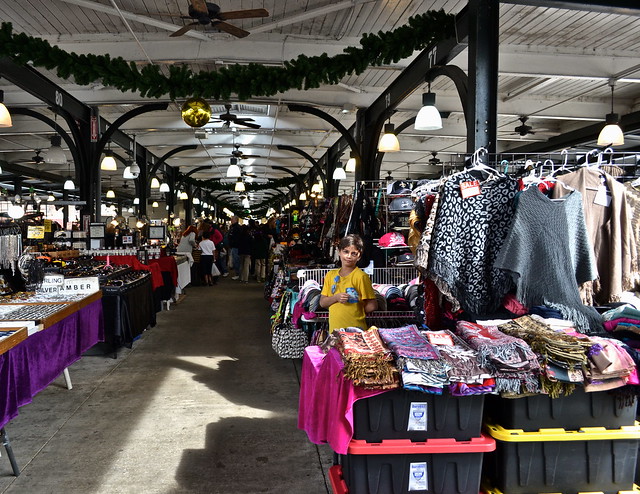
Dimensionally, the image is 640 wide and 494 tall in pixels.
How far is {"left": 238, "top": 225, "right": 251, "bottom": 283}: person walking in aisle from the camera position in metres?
14.1

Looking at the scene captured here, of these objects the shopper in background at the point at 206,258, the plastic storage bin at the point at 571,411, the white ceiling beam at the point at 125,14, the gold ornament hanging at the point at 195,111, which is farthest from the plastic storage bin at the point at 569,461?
the shopper in background at the point at 206,258

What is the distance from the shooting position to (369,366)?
7.18 feet

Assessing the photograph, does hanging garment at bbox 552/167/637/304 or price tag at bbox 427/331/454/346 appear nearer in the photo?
price tag at bbox 427/331/454/346

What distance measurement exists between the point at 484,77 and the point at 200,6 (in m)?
2.61

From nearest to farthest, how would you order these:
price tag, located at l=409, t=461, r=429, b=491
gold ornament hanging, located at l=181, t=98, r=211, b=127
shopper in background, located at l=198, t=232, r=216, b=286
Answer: price tag, located at l=409, t=461, r=429, b=491, gold ornament hanging, located at l=181, t=98, r=211, b=127, shopper in background, located at l=198, t=232, r=216, b=286

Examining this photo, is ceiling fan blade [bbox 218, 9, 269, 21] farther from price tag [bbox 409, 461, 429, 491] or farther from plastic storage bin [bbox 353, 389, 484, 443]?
price tag [bbox 409, 461, 429, 491]

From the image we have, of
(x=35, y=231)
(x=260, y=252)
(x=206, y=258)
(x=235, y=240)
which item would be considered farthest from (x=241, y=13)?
(x=260, y=252)

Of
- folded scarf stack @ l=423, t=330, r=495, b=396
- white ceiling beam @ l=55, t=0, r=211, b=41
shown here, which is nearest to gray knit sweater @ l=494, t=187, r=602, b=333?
folded scarf stack @ l=423, t=330, r=495, b=396

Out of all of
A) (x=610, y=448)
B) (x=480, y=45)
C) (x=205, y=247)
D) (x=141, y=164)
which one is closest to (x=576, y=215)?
(x=610, y=448)

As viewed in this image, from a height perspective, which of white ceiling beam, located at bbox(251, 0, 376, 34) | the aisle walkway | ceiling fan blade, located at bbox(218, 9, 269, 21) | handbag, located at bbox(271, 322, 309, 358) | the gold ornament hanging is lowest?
the aisle walkway

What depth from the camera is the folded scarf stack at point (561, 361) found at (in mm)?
2227

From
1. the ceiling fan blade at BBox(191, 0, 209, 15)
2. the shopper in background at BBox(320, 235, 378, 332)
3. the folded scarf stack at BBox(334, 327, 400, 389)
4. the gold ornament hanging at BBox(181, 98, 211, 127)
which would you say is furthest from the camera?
the gold ornament hanging at BBox(181, 98, 211, 127)

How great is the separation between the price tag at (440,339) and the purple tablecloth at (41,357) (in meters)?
2.66

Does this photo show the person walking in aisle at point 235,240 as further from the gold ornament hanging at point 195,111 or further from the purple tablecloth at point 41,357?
the purple tablecloth at point 41,357
